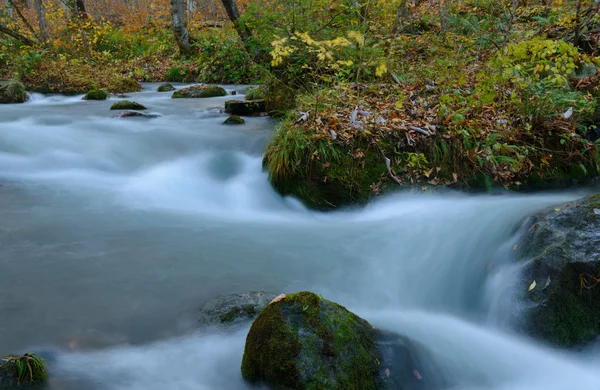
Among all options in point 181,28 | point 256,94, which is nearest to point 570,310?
point 256,94

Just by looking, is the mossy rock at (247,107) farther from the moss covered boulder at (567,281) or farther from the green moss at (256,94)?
the moss covered boulder at (567,281)

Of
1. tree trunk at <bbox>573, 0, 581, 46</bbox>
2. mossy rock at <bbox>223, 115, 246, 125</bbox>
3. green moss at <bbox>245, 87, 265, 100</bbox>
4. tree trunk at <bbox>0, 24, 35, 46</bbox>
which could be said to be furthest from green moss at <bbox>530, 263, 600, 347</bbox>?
tree trunk at <bbox>0, 24, 35, 46</bbox>

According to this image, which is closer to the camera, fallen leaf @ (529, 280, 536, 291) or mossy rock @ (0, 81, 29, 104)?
fallen leaf @ (529, 280, 536, 291)

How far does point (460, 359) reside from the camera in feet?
10.6

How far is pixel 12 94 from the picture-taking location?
11758 millimetres

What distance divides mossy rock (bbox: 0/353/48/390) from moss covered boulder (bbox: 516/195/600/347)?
333 cm

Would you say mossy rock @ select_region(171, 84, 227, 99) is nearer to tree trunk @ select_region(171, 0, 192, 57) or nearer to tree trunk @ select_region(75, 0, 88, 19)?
tree trunk @ select_region(171, 0, 192, 57)

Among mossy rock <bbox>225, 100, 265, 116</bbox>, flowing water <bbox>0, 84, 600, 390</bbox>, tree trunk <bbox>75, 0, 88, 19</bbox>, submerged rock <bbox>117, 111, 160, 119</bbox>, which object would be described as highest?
tree trunk <bbox>75, 0, 88, 19</bbox>

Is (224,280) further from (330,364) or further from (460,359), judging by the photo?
(460,359)

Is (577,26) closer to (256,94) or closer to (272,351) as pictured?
(256,94)

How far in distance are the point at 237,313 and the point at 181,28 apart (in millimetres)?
15388

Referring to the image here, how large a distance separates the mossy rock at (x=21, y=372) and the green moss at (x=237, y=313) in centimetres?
120

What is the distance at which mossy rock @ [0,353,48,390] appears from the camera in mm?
2574

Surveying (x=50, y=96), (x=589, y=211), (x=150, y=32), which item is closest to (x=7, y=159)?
(x=50, y=96)
